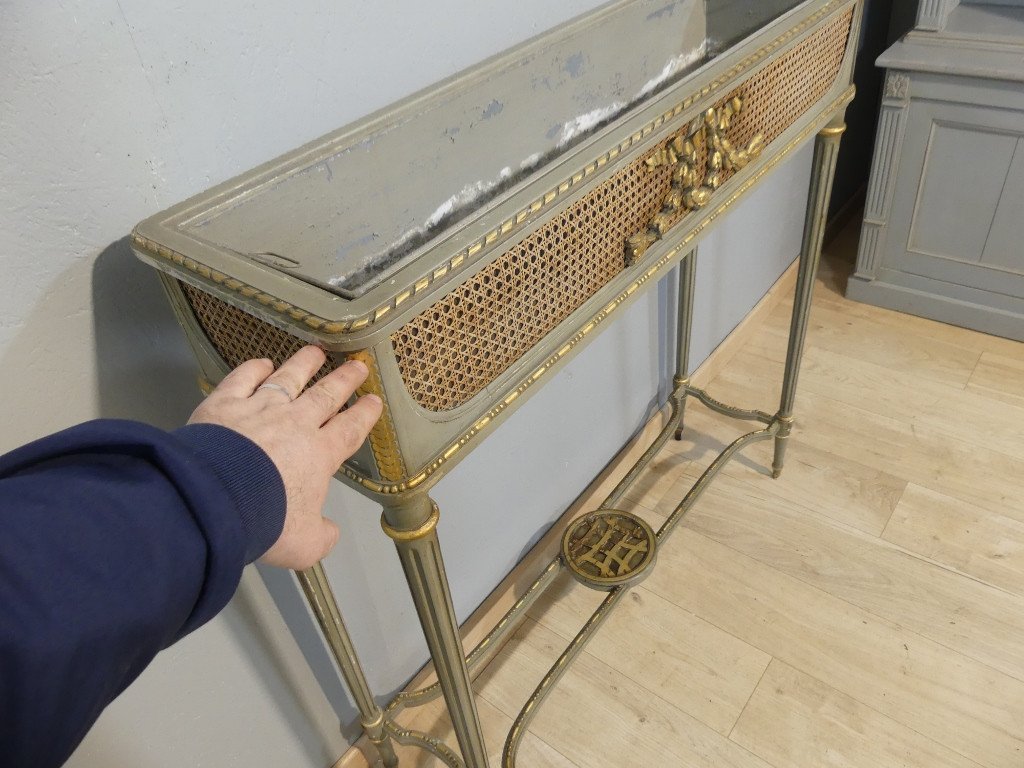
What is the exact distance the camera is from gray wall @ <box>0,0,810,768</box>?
0.62 metres

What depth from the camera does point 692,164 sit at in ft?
2.77

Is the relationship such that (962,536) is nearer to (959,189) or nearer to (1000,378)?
(1000,378)

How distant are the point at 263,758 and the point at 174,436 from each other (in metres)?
0.79

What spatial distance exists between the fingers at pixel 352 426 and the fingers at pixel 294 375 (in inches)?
1.5

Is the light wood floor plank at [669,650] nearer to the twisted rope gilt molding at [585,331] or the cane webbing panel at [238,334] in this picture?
the twisted rope gilt molding at [585,331]

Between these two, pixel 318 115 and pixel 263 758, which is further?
pixel 263 758

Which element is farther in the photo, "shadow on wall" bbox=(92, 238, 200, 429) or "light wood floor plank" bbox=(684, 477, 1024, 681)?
"light wood floor plank" bbox=(684, 477, 1024, 681)

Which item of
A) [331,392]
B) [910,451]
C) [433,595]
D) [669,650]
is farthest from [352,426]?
[910,451]

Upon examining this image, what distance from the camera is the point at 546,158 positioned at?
96cm

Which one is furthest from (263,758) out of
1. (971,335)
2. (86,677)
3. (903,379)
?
(971,335)

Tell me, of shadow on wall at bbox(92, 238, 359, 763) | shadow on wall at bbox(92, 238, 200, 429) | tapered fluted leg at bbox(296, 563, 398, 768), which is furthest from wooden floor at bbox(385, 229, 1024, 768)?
shadow on wall at bbox(92, 238, 200, 429)

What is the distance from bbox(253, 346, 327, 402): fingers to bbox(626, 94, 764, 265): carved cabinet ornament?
1.27 ft

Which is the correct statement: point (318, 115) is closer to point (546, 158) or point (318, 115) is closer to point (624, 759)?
point (546, 158)

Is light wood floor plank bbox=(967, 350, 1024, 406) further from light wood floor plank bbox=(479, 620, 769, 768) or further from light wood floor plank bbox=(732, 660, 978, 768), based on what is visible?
light wood floor plank bbox=(479, 620, 769, 768)
